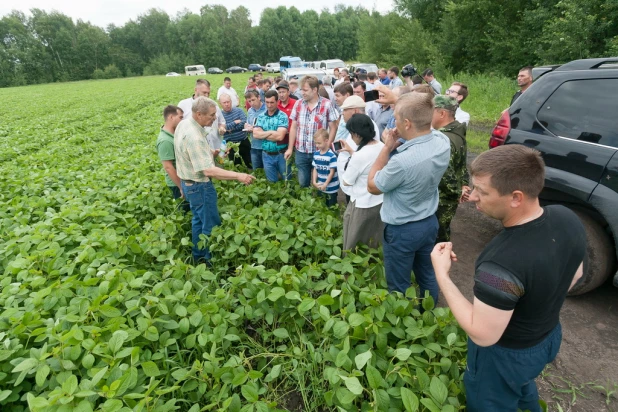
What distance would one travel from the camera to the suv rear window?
9.95 feet

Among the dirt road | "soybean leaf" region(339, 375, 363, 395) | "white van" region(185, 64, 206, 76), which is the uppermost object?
"white van" region(185, 64, 206, 76)

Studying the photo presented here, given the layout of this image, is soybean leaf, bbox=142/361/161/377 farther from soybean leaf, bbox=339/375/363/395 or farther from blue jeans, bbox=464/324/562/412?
blue jeans, bbox=464/324/562/412

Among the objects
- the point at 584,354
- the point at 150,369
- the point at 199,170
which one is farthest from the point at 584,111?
the point at 150,369

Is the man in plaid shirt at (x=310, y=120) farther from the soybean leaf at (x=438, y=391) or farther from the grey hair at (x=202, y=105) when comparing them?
the soybean leaf at (x=438, y=391)

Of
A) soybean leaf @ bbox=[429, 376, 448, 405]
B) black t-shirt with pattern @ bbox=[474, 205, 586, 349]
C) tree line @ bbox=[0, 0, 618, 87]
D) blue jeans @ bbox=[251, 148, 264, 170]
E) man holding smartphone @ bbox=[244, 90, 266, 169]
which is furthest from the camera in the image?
tree line @ bbox=[0, 0, 618, 87]

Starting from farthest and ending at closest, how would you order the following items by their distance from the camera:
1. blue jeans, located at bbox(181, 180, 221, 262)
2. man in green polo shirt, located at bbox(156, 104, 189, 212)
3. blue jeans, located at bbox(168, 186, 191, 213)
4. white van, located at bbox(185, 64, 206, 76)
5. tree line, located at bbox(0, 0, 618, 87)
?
white van, located at bbox(185, 64, 206, 76) → tree line, located at bbox(0, 0, 618, 87) → blue jeans, located at bbox(168, 186, 191, 213) → man in green polo shirt, located at bbox(156, 104, 189, 212) → blue jeans, located at bbox(181, 180, 221, 262)

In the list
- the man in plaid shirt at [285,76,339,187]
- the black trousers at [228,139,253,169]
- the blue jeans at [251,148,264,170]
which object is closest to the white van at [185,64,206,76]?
the black trousers at [228,139,253,169]

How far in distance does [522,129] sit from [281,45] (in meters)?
87.5

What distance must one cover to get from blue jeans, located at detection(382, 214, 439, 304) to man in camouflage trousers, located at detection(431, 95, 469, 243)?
723 mm

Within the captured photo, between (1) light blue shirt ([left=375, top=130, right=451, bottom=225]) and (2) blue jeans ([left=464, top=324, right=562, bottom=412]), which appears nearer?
(2) blue jeans ([left=464, top=324, right=562, bottom=412])

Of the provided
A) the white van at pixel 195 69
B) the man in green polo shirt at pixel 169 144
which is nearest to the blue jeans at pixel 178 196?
the man in green polo shirt at pixel 169 144

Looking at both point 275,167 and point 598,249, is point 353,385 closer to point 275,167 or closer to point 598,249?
point 598,249

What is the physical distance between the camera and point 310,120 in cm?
493

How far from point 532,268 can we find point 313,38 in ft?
308
